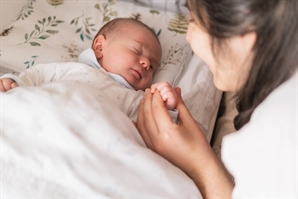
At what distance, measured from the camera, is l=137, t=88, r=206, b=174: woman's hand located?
89 cm

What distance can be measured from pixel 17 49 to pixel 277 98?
93cm

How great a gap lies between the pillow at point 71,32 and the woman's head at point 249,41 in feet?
1.86

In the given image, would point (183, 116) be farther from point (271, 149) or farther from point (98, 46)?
point (98, 46)

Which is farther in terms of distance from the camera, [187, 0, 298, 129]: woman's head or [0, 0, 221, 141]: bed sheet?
[0, 0, 221, 141]: bed sheet

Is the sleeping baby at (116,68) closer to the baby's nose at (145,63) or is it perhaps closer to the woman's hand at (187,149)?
the baby's nose at (145,63)

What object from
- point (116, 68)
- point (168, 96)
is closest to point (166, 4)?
point (116, 68)

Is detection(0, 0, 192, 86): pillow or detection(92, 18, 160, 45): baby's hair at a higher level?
detection(92, 18, 160, 45): baby's hair

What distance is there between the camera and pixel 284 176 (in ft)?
2.02

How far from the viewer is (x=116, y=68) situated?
1.23 m

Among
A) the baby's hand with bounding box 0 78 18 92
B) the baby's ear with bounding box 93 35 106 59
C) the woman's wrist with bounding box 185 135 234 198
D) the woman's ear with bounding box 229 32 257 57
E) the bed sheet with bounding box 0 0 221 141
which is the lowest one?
the bed sheet with bounding box 0 0 221 141

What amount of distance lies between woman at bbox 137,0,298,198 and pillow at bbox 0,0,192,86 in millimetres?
580

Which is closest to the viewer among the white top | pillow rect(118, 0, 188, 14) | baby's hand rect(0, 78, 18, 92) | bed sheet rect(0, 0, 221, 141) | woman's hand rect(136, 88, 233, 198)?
the white top

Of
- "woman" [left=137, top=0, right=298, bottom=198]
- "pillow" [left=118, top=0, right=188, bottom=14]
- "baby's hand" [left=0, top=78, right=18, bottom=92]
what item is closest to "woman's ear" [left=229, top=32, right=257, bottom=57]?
"woman" [left=137, top=0, right=298, bottom=198]

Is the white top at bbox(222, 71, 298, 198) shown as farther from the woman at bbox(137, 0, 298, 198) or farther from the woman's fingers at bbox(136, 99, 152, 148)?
the woman's fingers at bbox(136, 99, 152, 148)
